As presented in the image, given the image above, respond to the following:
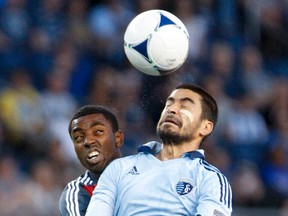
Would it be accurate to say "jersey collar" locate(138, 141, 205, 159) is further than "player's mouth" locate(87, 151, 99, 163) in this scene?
No

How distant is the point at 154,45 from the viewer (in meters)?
6.99

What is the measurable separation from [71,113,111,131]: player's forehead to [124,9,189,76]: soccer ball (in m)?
0.49

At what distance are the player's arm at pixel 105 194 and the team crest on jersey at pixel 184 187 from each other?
0.39m

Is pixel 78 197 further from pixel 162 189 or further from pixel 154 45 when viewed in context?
pixel 154 45

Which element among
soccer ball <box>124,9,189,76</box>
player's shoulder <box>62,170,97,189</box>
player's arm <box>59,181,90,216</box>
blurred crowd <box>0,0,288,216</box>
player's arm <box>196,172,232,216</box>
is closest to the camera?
player's arm <box>196,172,232,216</box>

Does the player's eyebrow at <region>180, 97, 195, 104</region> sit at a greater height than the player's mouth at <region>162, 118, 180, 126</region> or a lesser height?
greater

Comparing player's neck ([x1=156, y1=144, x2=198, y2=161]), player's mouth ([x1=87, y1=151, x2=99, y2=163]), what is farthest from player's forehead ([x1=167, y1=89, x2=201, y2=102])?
player's mouth ([x1=87, y1=151, x2=99, y2=163])

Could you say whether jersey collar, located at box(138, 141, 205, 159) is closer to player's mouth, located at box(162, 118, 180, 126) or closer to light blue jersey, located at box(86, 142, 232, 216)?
light blue jersey, located at box(86, 142, 232, 216)

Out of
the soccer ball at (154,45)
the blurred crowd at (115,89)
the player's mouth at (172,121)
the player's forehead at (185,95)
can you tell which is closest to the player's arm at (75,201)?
the player's mouth at (172,121)

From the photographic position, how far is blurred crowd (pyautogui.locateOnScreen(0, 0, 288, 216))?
10570 mm

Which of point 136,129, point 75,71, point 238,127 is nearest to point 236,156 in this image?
point 238,127

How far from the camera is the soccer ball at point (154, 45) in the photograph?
6.97 meters

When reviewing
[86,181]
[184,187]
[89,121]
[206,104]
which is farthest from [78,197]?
[206,104]

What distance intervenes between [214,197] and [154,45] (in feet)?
4.92
